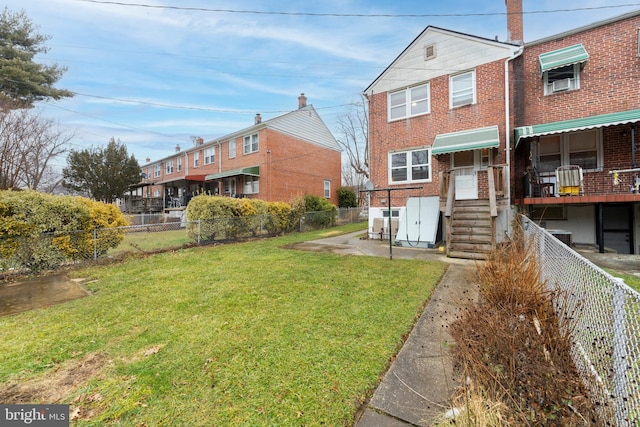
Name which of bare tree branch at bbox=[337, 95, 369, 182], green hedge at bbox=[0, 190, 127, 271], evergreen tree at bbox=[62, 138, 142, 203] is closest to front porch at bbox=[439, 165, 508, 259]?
green hedge at bbox=[0, 190, 127, 271]

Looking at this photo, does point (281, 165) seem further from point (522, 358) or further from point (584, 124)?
point (522, 358)

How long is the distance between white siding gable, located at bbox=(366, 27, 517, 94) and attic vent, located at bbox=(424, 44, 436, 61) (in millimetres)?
86

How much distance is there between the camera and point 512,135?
395 inches

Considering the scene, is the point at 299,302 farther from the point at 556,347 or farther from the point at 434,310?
the point at 556,347

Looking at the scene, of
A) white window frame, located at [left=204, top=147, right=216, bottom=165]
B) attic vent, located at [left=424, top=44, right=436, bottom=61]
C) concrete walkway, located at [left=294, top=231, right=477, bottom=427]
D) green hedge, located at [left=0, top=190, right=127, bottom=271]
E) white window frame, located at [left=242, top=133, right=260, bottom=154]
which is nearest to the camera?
concrete walkway, located at [left=294, top=231, right=477, bottom=427]

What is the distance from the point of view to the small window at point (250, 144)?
2173 centimetres

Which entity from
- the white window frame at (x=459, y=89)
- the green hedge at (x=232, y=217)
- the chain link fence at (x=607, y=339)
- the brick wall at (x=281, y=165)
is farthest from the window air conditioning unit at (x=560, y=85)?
the brick wall at (x=281, y=165)

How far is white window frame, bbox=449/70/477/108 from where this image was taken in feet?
35.8

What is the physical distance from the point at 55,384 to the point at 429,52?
1480 cm

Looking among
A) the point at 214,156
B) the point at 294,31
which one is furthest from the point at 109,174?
the point at 294,31

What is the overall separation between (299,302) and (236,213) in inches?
328

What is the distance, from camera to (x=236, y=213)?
12.0m

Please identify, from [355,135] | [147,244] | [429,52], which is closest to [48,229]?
[147,244]

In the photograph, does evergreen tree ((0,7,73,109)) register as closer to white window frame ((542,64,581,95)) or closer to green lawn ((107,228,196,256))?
green lawn ((107,228,196,256))
